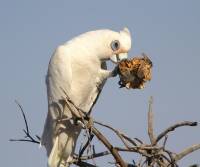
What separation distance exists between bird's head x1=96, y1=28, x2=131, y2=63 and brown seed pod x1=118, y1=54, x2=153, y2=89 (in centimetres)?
49

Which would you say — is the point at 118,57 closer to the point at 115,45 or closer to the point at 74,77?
the point at 115,45

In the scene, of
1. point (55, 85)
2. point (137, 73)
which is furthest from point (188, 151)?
point (55, 85)

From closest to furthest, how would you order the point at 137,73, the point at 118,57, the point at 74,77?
the point at 137,73 → the point at 118,57 → the point at 74,77

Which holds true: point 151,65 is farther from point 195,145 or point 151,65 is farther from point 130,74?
point 195,145

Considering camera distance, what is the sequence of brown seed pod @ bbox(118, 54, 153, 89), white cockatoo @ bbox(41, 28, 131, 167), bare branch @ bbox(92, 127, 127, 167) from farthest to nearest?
1. white cockatoo @ bbox(41, 28, 131, 167)
2. brown seed pod @ bbox(118, 54, 153, 89)
3. bare branch @ bbox(92, 127, 127, 167)

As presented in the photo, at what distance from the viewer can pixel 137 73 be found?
13.0 ft

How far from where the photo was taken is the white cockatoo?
459 centimetres

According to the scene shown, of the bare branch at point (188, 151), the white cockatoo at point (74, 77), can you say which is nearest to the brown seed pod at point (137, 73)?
the white cockatoo at point (74, 77)

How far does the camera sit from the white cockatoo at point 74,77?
459cm

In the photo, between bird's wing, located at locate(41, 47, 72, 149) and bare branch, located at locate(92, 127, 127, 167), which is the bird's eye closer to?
bird's wing, located at locate(41, 47, 72, 149)

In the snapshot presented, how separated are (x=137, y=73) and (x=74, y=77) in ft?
3.10

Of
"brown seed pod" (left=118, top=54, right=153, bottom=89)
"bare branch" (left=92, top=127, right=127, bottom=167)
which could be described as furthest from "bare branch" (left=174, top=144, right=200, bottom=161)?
"brown seed pod" (left=118, top=54, right=153, bottom=89)

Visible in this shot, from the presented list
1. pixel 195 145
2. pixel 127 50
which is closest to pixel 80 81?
pixel 127 50

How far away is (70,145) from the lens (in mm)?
4855
